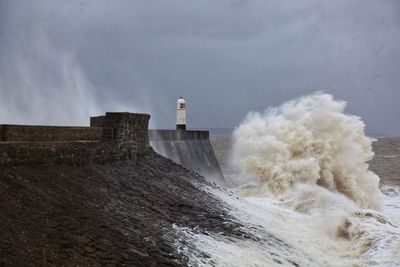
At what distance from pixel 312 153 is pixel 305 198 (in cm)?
388

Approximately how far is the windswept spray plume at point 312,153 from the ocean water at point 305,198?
3 cm

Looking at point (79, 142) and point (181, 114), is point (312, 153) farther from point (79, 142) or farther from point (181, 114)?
point (79, 142)

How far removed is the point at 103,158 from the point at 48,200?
301 cm

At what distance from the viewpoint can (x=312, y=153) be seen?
15812 millimetres

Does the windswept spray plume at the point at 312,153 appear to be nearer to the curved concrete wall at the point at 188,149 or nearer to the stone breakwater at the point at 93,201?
the curved concrete wall at the point at 188,149

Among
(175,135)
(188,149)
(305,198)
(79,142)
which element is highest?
(175,135)

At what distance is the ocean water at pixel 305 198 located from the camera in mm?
6609

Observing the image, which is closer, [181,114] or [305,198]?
[305,198]

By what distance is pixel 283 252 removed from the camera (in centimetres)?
679

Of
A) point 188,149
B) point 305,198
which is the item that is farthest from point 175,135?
point 305,198

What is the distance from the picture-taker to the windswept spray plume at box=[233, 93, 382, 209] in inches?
584

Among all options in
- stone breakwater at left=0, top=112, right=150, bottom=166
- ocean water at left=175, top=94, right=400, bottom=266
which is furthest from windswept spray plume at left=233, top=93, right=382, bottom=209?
stone breakwater at left=0, top=112, right=150, bottom=166

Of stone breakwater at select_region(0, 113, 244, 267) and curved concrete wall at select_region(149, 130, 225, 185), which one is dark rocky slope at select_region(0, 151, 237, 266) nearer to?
stone breakwater at select_region(0, 113, 244, 267)

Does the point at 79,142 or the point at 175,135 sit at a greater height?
the point at 175,135
